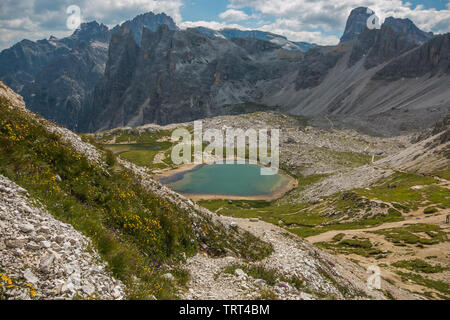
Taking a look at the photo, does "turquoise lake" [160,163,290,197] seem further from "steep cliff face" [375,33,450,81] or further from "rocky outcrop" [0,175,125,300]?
"steep cliff face" [375,33,450,81]

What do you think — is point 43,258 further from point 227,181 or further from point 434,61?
point 434,61

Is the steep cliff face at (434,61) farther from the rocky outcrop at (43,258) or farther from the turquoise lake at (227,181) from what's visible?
the rocky outcrop at (43,258)

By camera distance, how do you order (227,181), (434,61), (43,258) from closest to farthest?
(43,258) < (227,181) < (434,61)

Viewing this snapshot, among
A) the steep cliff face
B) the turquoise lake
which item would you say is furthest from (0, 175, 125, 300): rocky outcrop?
the steep cliff face

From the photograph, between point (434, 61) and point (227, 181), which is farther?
point (434, 61)

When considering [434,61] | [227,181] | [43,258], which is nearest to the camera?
[43,258]

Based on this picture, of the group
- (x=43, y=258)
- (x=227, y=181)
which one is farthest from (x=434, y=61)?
(x=43, y=258)

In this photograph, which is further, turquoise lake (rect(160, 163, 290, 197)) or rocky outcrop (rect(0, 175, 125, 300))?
turquoise lake (rect(160, 163, 290, 197))
